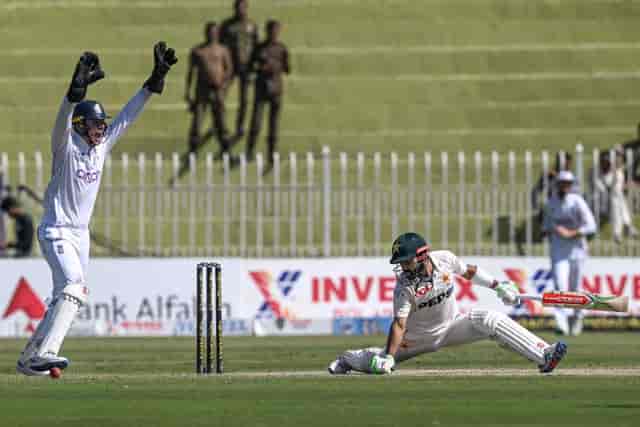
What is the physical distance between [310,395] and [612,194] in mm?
A: 12505

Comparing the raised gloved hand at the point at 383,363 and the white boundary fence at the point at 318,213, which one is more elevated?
the white boundary fence at the point at 318,213

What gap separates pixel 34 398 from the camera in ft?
36.8

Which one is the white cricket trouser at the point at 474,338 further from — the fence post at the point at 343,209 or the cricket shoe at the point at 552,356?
the fence post at the point at 343,209

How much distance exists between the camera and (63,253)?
1269cm

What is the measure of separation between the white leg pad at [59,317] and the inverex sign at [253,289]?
9321mm

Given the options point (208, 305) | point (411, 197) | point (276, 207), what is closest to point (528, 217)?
point (411, 197)

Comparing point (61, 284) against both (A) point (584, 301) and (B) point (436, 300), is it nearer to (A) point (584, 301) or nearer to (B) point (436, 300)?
(B) point (436, 300)

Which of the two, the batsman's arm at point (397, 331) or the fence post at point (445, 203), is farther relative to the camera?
the fence post at point (445, 203)

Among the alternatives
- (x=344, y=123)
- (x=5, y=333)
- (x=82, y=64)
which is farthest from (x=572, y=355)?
(x=344, y=123)

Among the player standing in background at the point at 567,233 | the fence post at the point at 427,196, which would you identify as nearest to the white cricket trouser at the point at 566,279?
the player standing in background at the point at 567,233

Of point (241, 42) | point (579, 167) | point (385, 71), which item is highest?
point (241, 42)

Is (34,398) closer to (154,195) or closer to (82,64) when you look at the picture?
(82,64)

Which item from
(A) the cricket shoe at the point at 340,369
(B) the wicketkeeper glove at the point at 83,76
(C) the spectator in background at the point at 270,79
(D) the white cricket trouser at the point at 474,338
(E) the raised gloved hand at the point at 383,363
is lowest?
(A) the cricket shoe at the point at 340,369

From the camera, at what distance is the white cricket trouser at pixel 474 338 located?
13.1 m
